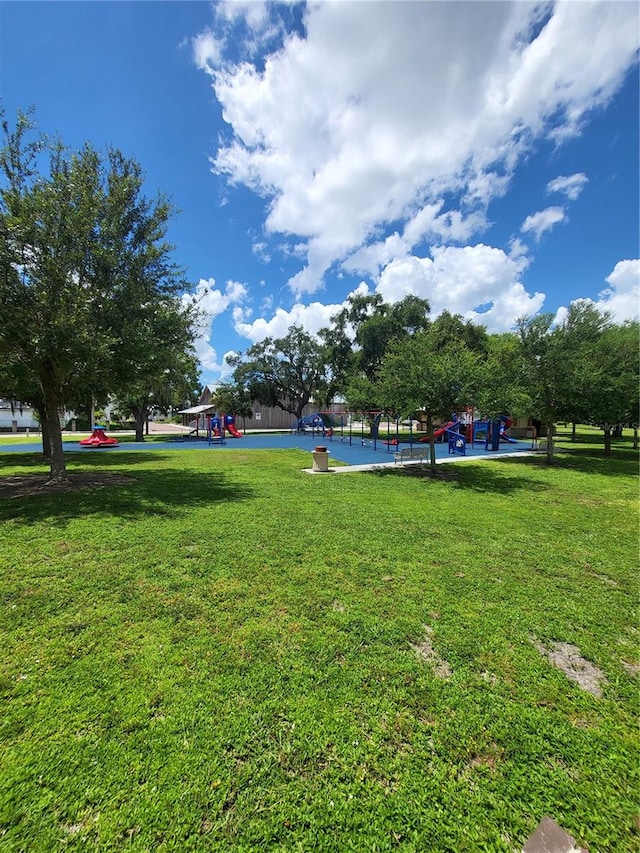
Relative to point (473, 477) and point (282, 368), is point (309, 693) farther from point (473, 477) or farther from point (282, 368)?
point (282, 368)

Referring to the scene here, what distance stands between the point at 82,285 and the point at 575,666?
1047cm

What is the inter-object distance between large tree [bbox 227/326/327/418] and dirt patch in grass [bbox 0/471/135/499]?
28.9 m

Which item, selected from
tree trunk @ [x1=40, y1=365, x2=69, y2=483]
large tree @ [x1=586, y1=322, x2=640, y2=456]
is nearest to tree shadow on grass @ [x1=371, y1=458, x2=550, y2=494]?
large tree @ [x1=586, y1=322, x2=640, y2=456]

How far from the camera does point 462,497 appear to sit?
8.91 meters

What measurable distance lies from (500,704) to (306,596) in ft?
6.57

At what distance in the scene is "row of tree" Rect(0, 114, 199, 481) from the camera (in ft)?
23.7

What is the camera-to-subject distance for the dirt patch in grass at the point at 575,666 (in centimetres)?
278

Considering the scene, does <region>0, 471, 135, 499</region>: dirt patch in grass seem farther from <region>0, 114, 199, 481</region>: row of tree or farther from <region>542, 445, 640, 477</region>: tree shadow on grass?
Result: <region>542, 445, 640, 477</region>: tree shadow on grass

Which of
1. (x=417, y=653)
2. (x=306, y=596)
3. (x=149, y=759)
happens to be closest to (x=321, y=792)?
(x=149, y=759)

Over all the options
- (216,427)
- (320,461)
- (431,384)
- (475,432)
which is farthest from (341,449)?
(216,427)

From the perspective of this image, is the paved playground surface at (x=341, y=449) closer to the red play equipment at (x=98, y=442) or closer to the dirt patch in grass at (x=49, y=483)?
the red play equipment at (x=98, y=442)

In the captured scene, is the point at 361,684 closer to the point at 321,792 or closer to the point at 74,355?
the point at 321,792

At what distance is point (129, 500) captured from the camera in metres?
8.02

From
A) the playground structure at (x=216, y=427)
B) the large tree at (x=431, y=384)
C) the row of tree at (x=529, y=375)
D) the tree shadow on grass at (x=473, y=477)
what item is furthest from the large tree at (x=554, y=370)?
the playground structure at (x=216, y=427)
